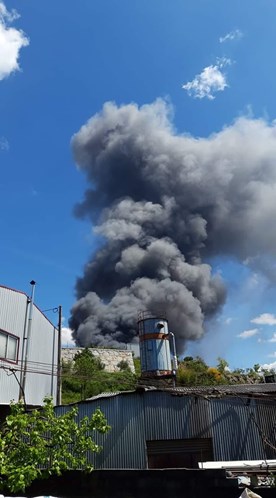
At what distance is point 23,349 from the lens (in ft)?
73.6

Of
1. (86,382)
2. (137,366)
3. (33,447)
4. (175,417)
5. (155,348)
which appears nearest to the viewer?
(33,447)

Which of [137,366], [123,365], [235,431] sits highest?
[137,366]

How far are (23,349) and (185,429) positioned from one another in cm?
949

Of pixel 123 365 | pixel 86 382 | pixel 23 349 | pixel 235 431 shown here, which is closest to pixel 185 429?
pixel 235 431

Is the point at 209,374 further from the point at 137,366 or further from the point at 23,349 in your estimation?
the point at 23,349

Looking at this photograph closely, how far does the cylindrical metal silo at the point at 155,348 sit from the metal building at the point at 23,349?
66.7ft

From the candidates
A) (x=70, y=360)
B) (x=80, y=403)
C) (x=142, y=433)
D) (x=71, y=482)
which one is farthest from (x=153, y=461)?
(x=70, y=360)

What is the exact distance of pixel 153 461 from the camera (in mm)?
18969

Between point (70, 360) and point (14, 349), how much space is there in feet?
115

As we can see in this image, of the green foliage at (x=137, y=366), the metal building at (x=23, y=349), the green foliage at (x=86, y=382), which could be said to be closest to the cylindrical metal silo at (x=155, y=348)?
the green foliage at (x=86, y=382)

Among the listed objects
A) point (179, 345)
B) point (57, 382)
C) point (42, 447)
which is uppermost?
point (179, 345)

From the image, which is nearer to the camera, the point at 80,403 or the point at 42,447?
the point at 42,447

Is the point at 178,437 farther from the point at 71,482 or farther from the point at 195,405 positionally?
the point at 71,482

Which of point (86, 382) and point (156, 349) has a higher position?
point (156, 349)
